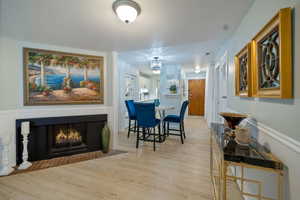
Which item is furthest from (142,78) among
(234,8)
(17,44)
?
(234,8)

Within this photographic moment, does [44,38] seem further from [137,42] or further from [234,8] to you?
[234,8]

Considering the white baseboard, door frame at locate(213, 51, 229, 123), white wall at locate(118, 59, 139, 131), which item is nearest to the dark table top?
the white baseboard

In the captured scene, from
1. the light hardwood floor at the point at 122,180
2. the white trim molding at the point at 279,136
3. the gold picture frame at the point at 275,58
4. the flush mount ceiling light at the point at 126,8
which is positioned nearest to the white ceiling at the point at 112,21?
the flush mount ceiling light at the point at 126,8

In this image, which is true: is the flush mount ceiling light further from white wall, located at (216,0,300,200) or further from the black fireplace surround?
the black fireplace surround

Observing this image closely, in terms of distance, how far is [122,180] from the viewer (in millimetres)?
1915

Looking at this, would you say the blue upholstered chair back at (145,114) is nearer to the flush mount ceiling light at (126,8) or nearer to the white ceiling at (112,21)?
the white ceiling at (112,21)

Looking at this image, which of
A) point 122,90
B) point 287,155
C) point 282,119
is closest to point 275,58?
point 282,119

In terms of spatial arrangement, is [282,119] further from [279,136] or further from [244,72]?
[244,72]

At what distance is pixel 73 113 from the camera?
2.72m

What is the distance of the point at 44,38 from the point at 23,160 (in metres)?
2.13

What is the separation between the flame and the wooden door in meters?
5.64

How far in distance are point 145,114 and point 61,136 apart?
1759 mm

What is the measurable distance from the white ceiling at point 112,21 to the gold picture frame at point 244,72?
0.48 meters

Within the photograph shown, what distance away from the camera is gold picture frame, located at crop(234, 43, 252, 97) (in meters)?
1.41
